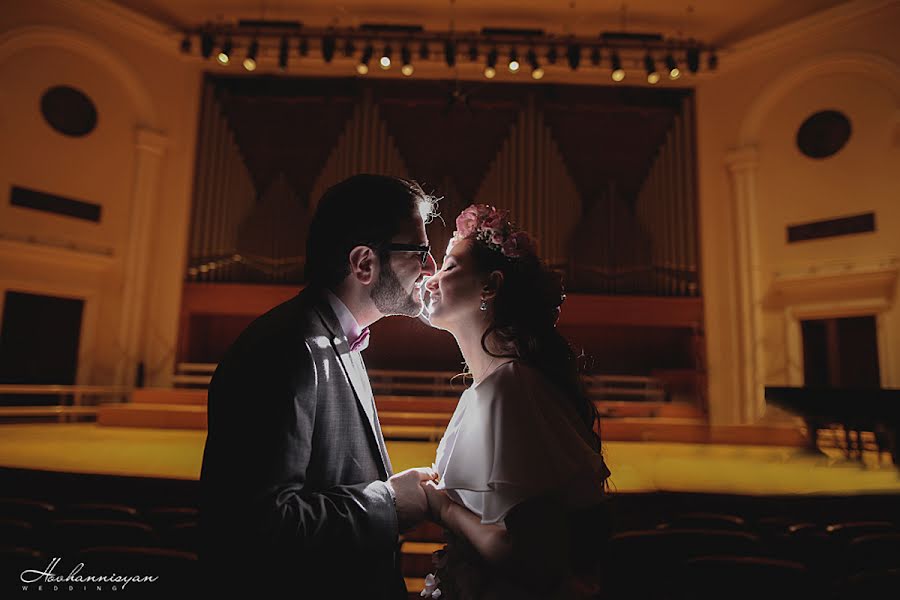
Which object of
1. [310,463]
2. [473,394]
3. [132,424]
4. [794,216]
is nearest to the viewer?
[310,463]

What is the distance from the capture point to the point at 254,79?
9.07m

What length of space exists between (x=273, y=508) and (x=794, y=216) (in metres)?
8.73

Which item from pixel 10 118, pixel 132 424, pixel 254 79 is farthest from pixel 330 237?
pixel 254 79

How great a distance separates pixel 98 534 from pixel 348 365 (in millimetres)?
1794

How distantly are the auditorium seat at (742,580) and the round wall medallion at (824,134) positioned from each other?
771 cm

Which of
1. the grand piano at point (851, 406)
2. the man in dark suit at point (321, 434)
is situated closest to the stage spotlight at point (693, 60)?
the grand piano at point (851, 406)

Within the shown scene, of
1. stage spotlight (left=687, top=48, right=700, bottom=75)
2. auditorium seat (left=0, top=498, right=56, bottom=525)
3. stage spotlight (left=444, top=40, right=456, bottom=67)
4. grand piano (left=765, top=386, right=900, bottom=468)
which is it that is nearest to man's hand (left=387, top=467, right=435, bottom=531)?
auditorium seat (left=0, top=498, right=56, bottom=525)

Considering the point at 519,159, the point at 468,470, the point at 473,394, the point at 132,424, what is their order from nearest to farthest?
the point at 468,470, the point at 473,394, the point at 132,424, the point at 519,159

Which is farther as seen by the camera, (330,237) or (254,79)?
(254,79)

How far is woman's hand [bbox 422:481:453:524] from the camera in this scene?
1.34 meters

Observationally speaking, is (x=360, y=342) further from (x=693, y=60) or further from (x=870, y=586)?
(x=693, y=60)

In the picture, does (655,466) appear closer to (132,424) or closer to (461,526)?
(461,526)

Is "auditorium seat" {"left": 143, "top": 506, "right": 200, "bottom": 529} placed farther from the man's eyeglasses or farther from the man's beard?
the man's eyeglasses

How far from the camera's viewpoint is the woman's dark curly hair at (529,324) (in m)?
1.45
